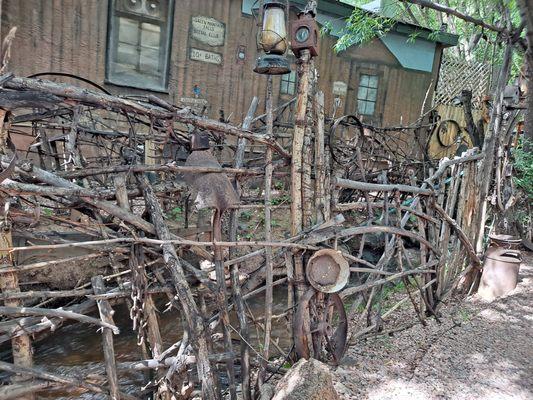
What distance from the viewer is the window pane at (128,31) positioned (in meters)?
7.70

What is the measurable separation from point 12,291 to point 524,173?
7040 millimetres

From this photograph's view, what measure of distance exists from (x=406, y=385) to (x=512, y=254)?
2597 millimetres

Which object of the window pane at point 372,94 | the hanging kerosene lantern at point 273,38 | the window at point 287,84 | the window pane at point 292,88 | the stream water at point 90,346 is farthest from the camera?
the window pane at point 372,94

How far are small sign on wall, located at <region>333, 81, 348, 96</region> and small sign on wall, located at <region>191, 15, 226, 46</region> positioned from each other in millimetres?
2916

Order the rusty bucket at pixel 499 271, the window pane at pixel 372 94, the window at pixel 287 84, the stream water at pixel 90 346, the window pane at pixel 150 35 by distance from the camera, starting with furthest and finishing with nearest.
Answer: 1. the window pane at pixel 372 94
2. the window at pixel 287 84
3. the window pane at pixel 150 35
4. the rusty bucket at pixel 499 271
5. the stream water at pixel 90 346

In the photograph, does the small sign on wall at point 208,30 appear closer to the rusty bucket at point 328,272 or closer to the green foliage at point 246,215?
the green foliage at point 246,215

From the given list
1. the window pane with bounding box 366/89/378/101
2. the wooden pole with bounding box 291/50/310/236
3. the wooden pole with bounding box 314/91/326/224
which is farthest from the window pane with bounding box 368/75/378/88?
the wooden pole with bounding box 291/50/310/236

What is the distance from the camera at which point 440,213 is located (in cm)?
414

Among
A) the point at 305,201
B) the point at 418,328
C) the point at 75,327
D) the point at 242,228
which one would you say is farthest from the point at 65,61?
the point at 418,328

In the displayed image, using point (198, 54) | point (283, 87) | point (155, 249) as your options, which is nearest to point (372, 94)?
point (283, 87)

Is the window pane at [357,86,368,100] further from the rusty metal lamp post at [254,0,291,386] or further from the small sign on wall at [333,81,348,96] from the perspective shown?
the rusty metal lamp post at [254,0,291,386]

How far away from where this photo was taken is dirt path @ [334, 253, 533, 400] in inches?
116

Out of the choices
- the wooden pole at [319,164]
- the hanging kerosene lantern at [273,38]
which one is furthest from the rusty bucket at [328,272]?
the hanging kerosene lantern at [273,38]

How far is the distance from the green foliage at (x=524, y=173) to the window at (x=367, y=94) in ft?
13.7
